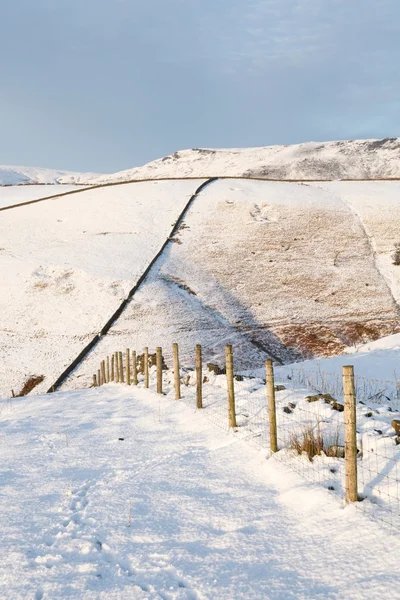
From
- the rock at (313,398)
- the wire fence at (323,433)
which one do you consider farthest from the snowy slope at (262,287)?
the rock at (313,398)

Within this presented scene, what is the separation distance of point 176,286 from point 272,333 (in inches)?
378

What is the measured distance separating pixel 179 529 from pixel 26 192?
71.3m

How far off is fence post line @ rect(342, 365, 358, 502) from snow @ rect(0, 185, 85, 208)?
6177 cm

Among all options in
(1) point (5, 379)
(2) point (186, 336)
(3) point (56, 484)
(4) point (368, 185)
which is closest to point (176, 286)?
(2) point (186, 336)

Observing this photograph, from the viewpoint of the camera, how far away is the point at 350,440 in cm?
645

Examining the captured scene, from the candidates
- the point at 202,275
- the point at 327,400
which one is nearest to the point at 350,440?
the point at 327,400

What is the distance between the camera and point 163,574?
4898 mm

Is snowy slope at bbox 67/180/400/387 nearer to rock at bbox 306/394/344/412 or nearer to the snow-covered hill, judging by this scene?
the snow-covered hill

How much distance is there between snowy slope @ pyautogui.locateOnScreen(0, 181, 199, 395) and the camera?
3297 centimetres

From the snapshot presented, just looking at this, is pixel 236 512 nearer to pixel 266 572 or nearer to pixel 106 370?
pixel 266 572

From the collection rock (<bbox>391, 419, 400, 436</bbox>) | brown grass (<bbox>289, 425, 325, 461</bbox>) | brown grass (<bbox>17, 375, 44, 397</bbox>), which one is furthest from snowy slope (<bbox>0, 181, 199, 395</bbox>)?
rock (<bbox>391, 419, 400, 436</bbox>)

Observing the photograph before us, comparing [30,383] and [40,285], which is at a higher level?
[40,285]

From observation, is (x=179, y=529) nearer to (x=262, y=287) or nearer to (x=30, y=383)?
(x=30, y=383)

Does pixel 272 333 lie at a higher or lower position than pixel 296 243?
lower
